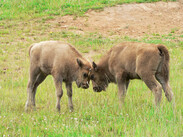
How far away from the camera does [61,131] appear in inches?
221

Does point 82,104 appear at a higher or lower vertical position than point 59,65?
lower

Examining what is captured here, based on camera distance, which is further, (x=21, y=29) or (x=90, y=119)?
(x=21, y=29)

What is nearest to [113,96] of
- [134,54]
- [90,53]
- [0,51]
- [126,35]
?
[134,54]

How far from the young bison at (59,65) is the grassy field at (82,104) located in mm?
476

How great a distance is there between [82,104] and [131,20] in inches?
477

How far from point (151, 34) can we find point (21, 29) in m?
6.65

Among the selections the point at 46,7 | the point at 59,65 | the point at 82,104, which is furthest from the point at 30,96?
the point at 46,7

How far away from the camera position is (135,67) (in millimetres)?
7316

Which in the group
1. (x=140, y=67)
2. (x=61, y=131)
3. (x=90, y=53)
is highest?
(x=140, y=67)

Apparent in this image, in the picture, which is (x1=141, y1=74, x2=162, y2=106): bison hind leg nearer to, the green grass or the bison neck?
the bison neck

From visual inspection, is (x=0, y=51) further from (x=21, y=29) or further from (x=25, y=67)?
(x=21, y=29)

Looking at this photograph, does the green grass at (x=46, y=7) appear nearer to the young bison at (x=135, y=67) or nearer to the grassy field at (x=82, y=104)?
the grassy field at (x=82, y=104)

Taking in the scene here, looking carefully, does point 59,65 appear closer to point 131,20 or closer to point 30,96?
point 30,96

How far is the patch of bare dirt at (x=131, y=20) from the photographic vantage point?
1773cm
